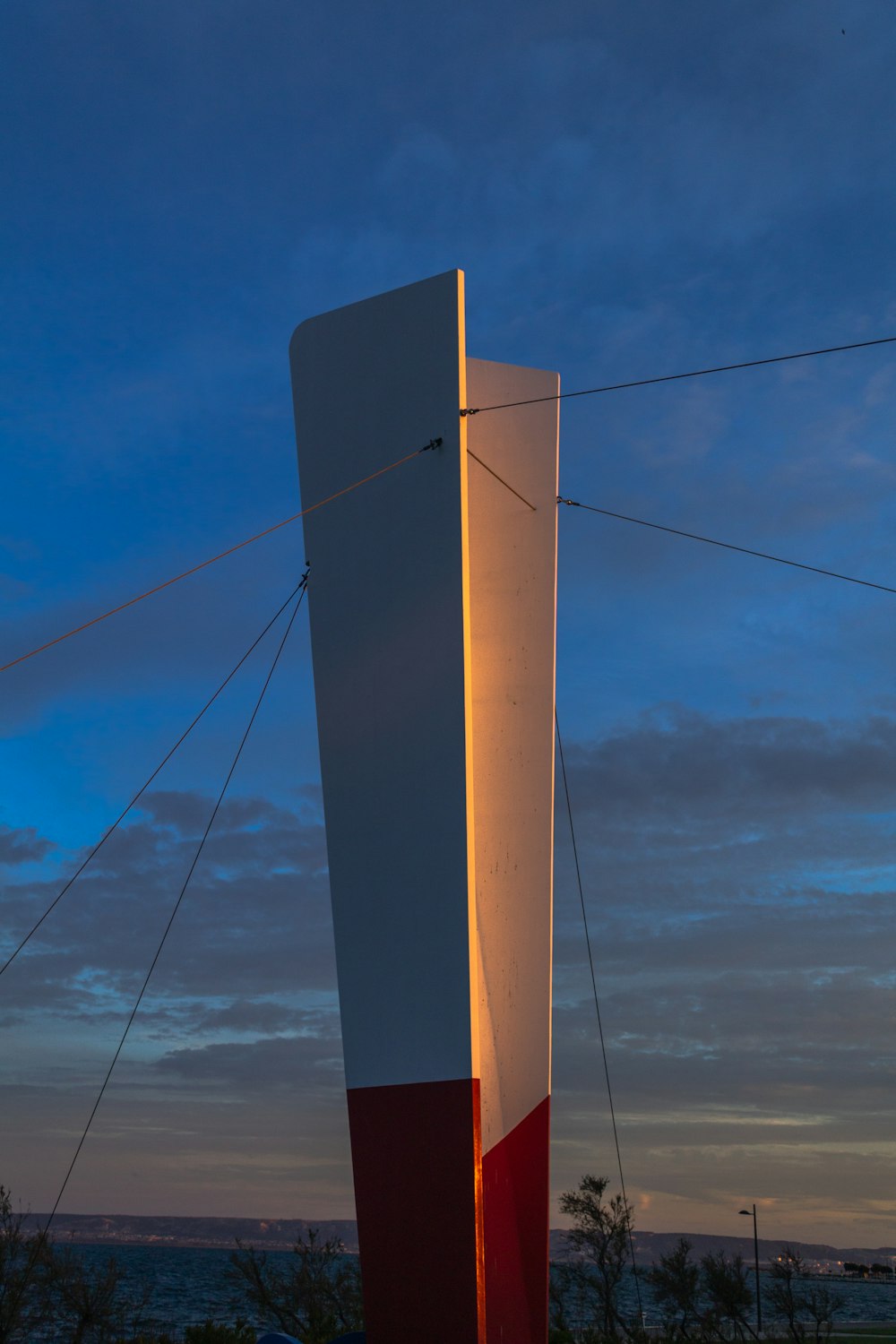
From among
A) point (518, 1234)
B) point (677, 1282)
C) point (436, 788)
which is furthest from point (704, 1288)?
point (436, 788)

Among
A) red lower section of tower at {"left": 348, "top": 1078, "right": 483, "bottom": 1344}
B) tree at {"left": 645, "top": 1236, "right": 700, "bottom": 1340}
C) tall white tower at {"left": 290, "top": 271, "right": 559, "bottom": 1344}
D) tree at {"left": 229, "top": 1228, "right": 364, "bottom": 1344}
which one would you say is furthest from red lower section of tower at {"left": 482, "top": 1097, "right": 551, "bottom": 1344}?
tree at {"left": 645, "top": 1236, "right": 700, "bottom": 1340}

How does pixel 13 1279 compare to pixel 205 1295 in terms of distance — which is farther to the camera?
pixel 205 1295

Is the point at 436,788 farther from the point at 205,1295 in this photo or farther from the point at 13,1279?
the point at 205,1295

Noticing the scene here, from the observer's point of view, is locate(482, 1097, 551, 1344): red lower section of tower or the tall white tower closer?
the tall white tower

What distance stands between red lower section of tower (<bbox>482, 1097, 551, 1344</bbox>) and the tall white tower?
0.05ft

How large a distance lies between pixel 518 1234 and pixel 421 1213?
3.68 ft

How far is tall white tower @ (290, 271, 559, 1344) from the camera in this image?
6.55 metres

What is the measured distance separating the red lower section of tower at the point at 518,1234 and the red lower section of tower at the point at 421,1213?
581 mm

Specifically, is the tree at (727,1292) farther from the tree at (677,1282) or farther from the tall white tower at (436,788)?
the tall white tower at (436,788)

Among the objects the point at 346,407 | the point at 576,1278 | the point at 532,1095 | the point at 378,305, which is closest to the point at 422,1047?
the point at 532,1095

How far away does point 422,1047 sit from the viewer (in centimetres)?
669

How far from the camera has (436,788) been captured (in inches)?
269

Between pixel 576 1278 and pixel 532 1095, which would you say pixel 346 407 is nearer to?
pixel 532 1095

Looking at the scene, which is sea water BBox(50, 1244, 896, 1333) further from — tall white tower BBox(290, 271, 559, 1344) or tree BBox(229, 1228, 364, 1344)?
tall white tower BBox(290, 271, 559, 1344)
